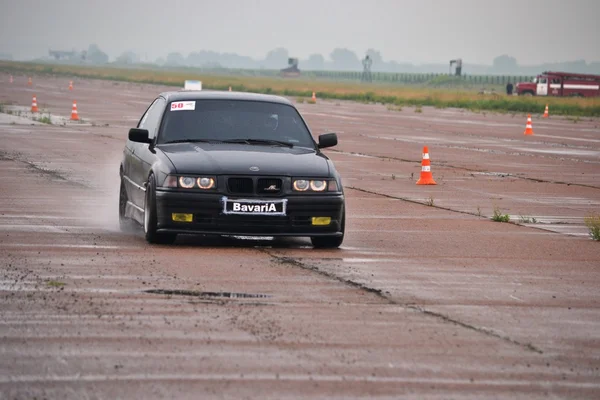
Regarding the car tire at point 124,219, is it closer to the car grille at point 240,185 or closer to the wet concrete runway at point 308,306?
the wet concrete runway at point 308,306

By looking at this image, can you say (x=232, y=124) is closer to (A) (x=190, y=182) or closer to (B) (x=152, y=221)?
(A) (x=190, y=182)

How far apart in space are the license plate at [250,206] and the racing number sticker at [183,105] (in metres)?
1.91

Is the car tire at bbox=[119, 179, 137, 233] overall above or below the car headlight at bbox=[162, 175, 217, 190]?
below

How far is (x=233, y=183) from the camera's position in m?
12.2

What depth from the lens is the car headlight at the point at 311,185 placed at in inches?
486

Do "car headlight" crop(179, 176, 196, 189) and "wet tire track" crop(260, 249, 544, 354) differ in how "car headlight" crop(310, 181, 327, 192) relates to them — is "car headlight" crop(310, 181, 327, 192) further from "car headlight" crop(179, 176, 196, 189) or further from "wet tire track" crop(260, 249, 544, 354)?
"car headlight" crop(179, 176, 196, 189)

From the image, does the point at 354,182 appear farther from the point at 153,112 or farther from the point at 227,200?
the point at 227,200

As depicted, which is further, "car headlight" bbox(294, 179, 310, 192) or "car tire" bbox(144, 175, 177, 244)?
"car headlight" bbox(294, 179, 310, 192)

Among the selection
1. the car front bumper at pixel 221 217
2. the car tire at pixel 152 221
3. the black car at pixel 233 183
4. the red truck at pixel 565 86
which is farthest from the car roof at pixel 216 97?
the red truck at pixel 565 86

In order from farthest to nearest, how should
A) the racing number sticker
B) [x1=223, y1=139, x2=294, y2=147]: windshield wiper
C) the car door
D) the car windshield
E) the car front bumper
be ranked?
the racing number sticker → the car windshield → [x1=223, y1=139, x2=294, y2=147]: windshield wiper → the car door → the car front bumper

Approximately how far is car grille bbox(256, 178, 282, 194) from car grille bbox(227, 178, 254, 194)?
77 mm

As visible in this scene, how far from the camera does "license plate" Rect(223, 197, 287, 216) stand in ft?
39.8

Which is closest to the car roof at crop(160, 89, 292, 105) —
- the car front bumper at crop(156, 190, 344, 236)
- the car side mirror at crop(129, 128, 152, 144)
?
the car side mirror at crop(129, 128, 152, 144)

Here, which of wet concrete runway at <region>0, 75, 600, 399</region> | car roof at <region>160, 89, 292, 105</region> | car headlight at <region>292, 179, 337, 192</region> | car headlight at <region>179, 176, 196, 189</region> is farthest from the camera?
car roof at <region>160, 89, 292, 105</region>
